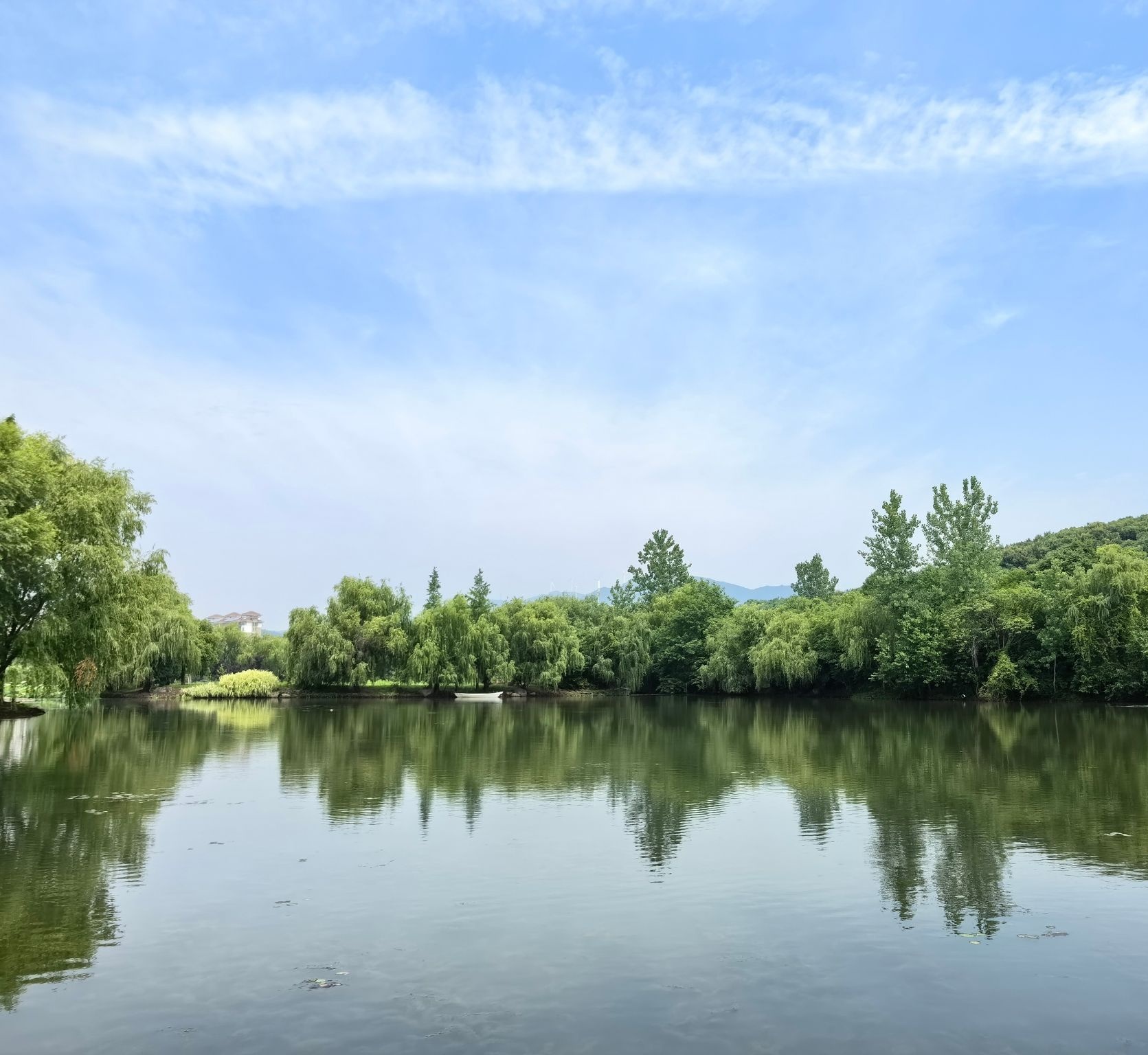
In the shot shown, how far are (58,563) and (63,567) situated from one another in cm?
18

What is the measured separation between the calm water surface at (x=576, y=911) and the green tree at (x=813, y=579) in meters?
114

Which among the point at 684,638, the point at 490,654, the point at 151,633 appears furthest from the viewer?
the point at 684,638

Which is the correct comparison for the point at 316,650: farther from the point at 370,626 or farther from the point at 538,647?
the point at 538,647

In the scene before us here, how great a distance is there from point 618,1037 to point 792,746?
26208mm

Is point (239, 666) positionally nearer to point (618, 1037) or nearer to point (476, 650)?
point (476, 650)

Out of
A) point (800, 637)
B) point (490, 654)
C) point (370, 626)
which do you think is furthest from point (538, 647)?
point (800, 637)

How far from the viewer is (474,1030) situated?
7.37m

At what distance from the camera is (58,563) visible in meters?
23.9

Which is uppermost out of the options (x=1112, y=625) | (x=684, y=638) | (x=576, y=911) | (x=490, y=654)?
(x=684, y=638)

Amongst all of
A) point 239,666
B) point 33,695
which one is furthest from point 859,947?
point 239,666

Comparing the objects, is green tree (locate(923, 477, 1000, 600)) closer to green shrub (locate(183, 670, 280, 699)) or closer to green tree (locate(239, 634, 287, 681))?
green shrub (locate(183, 670, 280, 699))

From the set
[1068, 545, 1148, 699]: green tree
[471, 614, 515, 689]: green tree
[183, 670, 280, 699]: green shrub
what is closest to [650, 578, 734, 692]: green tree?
[471, 614, 515, 689]: green tree

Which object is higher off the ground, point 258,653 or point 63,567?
point 258,653

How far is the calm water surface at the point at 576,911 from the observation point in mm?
7496
